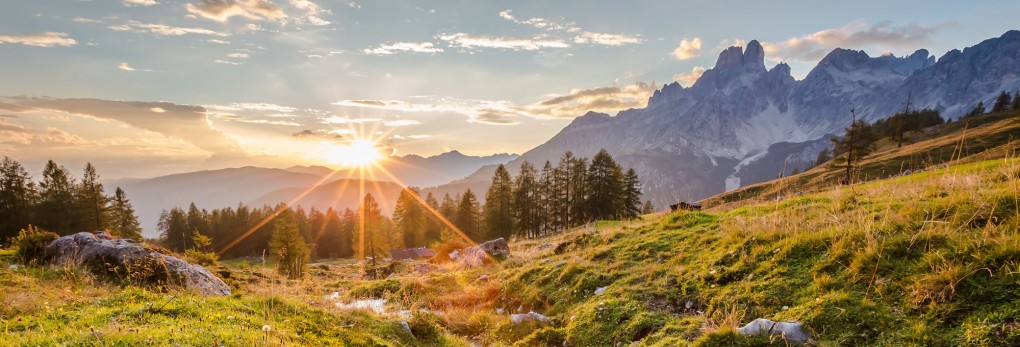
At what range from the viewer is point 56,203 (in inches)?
2138

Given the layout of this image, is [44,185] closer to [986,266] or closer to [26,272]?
[26,272]

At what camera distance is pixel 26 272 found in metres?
11.1

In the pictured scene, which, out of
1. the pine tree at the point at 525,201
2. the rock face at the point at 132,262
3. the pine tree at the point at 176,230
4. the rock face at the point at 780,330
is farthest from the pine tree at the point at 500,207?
the pine tree at the point at 176,230

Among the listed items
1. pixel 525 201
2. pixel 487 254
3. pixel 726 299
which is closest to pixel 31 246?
pixel 487 254

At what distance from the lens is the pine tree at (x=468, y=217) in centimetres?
7386

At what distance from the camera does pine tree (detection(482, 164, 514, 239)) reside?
222ft

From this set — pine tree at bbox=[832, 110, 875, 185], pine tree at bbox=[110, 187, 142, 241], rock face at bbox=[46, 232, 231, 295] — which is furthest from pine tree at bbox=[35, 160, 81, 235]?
pine tree at bbox=[832, 110, 875, 185]

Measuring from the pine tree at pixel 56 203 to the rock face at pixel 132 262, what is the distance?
195 ft

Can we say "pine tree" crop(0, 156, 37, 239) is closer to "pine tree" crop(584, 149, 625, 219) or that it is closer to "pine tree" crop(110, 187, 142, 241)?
"pine tree" crop(110, 187, 142, 241)

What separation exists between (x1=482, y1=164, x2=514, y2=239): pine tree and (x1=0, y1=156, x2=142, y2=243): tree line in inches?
1949

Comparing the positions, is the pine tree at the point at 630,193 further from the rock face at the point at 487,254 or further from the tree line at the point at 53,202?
the tree line at the point at 53,202

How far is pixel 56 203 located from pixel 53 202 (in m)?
0.35

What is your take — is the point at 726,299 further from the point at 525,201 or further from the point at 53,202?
the point at 53,202

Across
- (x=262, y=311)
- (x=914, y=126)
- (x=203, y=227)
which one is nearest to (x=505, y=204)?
(x=262, y=311)
